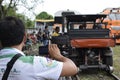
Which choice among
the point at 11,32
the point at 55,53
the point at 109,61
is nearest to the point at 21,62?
the point at 11,32

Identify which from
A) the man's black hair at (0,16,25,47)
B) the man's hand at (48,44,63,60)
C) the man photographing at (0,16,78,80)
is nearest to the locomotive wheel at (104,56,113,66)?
the man's hand at (48,44,63,60)

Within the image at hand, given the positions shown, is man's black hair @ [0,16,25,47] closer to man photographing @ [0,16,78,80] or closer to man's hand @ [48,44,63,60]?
man photographing @ [0,16,78,80]

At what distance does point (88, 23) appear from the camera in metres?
16.3

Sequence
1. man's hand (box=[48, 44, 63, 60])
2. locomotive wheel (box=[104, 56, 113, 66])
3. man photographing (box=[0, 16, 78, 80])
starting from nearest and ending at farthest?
man photographing (box=[0, 16, 78, 80])
man's hand (box=[48, 44, 63, 60])
locomotive wheel (box=[104, 56, 113, 66])

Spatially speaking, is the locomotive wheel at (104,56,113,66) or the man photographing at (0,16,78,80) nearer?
the man photographing at (0,16,78,80)

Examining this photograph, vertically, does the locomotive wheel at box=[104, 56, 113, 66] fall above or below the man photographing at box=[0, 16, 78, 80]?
below

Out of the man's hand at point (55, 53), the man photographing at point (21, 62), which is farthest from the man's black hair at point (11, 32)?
the man's hand at point (55, 53)

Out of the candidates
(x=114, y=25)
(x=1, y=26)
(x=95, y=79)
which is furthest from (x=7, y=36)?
(x=114, y=25)

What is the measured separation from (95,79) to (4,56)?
11.4 m

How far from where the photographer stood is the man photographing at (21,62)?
3.26m

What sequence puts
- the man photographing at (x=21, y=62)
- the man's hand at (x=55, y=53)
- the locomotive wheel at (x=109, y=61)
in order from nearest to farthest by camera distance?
1. the man photographing at (x=21, y=62)
2. the man's hand at (x=55, y=53)
3. the locomotive wheel at (x=109, y=61)

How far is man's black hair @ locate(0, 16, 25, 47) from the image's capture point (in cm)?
332

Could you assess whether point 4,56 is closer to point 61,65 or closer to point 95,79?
point 61,65

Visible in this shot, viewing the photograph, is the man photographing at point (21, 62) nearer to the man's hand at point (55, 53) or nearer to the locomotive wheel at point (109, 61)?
the man's hand at point (55, 53)
